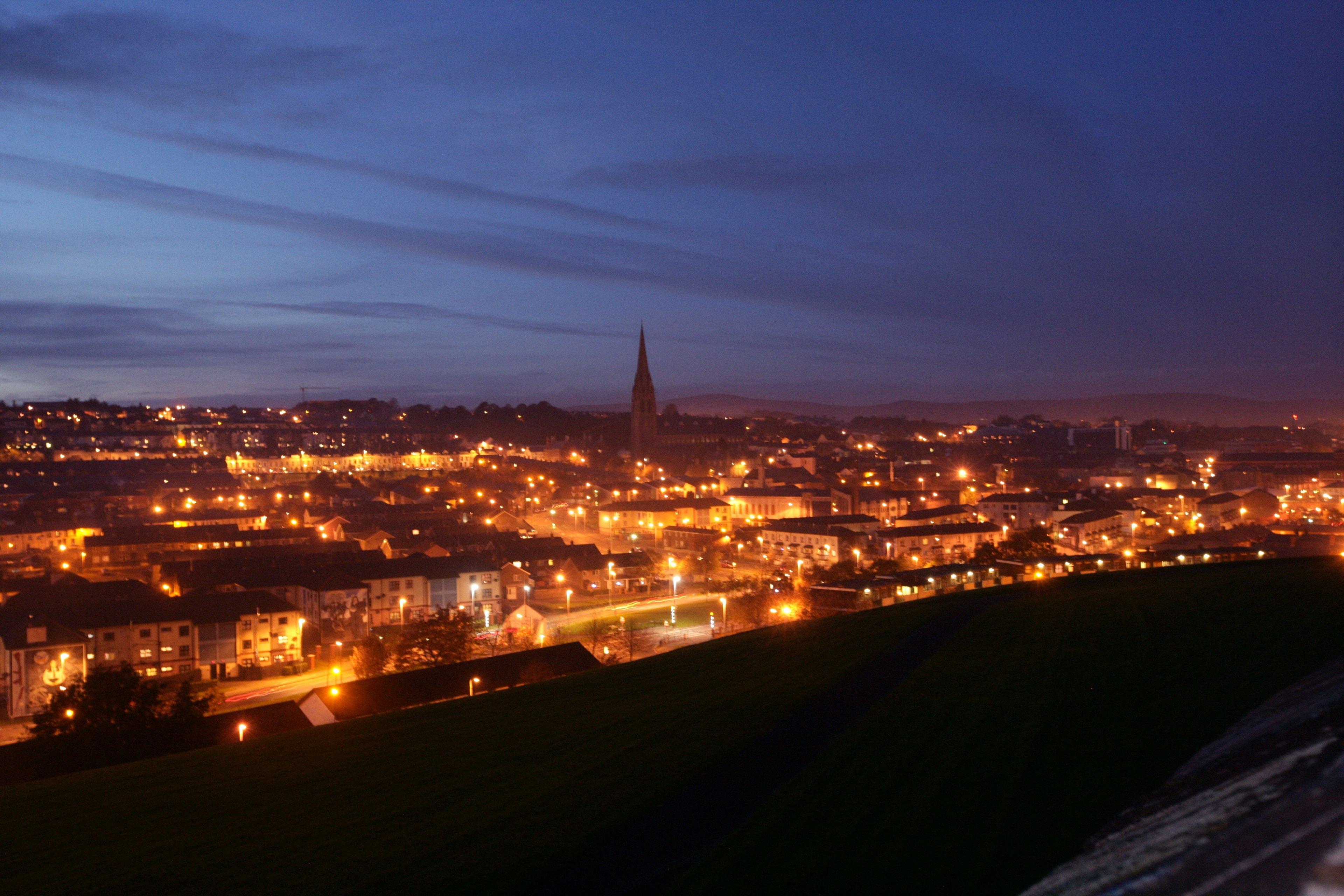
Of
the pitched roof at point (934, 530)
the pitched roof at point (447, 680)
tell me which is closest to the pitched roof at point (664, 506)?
the pitched roof at point (934, 530)

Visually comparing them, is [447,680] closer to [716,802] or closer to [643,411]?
[716,802]

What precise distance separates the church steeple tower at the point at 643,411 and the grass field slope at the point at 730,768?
147ft

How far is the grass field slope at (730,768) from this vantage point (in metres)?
3.12

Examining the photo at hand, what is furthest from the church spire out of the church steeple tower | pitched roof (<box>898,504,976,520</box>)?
pitched roof (<box>898,504,976,520</box>)

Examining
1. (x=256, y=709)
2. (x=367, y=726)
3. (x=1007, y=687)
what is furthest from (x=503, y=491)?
(x=1007, y=687)

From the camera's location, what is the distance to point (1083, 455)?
2112 inches

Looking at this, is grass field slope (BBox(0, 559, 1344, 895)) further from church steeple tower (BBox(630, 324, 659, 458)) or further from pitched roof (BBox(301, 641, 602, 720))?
church steeple tower (BBox(630, 324, 659, 458))

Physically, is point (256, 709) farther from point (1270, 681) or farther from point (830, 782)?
point (1270, 681)

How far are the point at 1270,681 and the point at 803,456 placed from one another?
4599 centimetres

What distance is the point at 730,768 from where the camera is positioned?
4242 mm

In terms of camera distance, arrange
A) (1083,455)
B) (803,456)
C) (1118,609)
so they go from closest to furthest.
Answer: (1118,609), (803,456), (1083,455)

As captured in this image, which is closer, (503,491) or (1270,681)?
(1270,681)

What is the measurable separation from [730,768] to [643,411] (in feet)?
158

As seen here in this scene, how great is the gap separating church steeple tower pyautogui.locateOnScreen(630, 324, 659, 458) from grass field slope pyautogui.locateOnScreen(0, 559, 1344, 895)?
44887 millimetres
